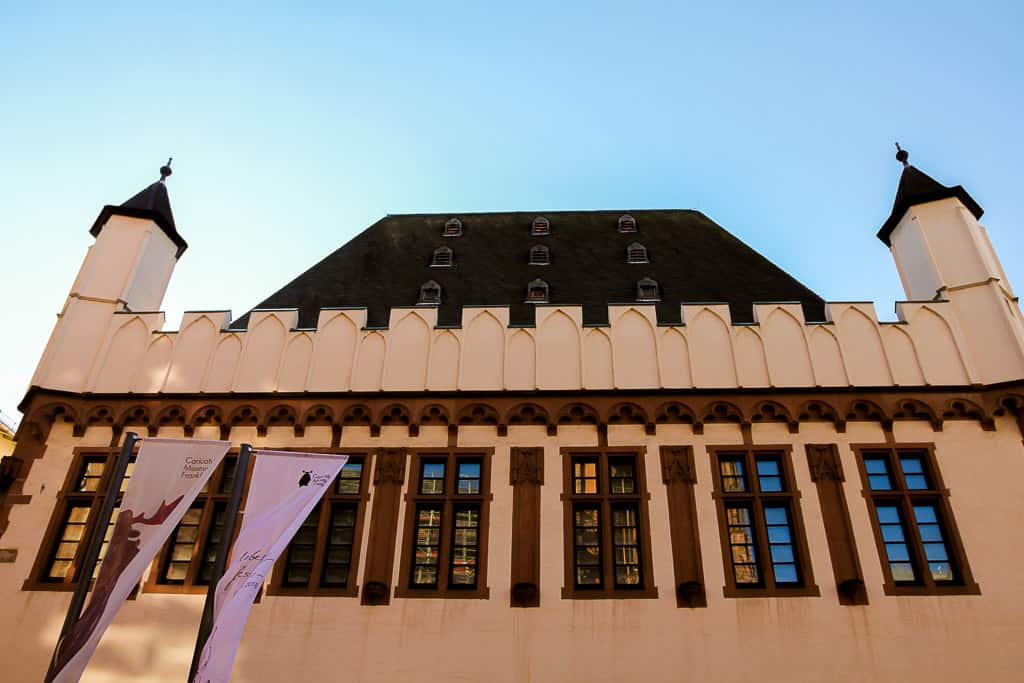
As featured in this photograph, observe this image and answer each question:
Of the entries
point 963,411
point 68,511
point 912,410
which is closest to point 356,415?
point 68,511

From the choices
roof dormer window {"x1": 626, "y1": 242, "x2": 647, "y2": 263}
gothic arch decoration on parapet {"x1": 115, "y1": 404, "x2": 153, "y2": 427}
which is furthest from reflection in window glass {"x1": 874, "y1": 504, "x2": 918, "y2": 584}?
gothic arch decoration on parapet {"x1": 115, "y1": 404, "x2": 153, "y2": 427}

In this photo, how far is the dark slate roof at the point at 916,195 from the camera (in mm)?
17406

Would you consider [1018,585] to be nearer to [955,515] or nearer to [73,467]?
[955,515]

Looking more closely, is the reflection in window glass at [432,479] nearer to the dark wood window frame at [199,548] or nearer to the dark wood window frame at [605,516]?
the dark wood window frame at [605,516]

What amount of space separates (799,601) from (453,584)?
20.8ft

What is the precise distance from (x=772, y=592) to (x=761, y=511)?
1.56m

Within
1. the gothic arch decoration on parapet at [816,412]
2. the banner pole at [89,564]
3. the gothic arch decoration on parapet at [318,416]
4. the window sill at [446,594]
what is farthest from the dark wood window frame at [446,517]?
the gothic arch decoration on parapet at [816,412]

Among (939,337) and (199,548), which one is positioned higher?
(939,337)

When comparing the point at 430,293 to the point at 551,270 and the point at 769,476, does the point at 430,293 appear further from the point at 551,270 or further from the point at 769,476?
the point at 769,476

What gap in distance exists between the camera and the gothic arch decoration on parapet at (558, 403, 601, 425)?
14.8 meters

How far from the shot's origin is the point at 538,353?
15.5 meters

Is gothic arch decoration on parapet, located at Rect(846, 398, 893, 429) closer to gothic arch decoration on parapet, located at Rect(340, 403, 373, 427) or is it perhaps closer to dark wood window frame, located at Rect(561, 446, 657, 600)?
dark wood window frame, located at Rect(561, 446, 657, 600)

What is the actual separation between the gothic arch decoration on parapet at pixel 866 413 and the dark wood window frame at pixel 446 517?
7464mm

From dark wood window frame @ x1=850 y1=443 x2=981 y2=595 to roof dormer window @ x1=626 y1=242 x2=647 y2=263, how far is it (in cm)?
819
